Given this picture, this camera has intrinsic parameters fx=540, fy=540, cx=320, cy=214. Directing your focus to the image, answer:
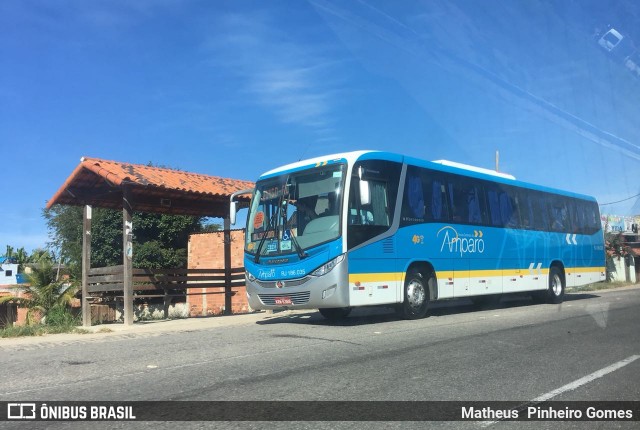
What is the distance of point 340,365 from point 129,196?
8.28 metres

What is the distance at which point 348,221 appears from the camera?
10430 mm

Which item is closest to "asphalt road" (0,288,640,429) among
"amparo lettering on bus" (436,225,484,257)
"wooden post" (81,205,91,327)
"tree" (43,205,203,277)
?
"amparo lettering on bus" (436,225,484,257)

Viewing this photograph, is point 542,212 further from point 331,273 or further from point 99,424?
point 99,424

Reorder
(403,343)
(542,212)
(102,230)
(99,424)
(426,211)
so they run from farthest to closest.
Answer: (102,230)
(542,212)
(426,211)
(403,343)
(99,424)

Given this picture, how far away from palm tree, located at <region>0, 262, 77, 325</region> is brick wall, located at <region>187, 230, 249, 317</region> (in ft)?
23.1

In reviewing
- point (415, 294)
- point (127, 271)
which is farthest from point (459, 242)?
point (127, 271)

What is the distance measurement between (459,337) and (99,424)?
6.16m

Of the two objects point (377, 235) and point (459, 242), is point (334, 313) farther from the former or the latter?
point (459, 242)

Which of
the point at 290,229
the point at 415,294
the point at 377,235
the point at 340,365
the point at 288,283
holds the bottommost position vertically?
the point at 340,365

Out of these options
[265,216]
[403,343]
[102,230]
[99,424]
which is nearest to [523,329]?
[403,343]

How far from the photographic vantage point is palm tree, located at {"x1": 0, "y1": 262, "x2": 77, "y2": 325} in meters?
13.5

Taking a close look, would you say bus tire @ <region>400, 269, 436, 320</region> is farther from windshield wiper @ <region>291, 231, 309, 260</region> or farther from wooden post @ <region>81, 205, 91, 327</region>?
wooden post @ <region>81, 205, 91, 327</region>

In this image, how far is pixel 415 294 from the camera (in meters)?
12.1

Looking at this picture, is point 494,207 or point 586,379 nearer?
point 586,379
